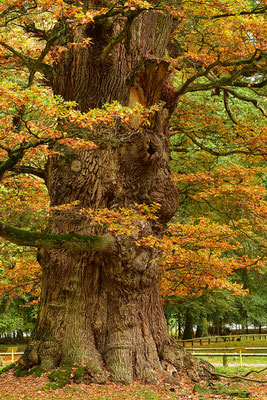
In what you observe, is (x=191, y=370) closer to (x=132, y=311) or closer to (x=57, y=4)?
(x=132, y=311)

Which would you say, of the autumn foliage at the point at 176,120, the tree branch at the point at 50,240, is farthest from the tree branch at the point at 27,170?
the tree branch at the point at 50,240

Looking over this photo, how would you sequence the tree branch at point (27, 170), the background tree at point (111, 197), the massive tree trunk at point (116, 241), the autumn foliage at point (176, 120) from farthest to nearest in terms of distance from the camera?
the tree branch at point (27, 170) < the massive tree trunk at point (116, 241) < the background tree at point (111, 197) < the autumn foliage at point (176, 120)

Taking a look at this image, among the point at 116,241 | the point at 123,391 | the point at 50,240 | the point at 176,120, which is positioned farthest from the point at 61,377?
the point at 176,120

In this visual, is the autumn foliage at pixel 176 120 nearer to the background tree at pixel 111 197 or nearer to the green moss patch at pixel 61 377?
the background tree at pixel 111 197

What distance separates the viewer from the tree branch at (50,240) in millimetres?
6859

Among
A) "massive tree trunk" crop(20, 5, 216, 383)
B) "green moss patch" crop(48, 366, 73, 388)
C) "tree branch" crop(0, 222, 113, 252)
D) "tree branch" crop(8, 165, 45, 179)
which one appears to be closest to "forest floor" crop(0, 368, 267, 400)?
"green moss patch" crop(48, 366, 73, 388)

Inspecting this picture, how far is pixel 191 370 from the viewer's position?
339 inches

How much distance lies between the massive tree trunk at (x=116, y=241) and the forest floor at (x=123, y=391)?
0.34 metres

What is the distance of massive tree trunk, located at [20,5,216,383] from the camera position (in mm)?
8094

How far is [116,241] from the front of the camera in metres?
8.07

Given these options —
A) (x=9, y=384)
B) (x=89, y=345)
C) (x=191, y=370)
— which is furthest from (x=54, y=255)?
(x=191, y=370)

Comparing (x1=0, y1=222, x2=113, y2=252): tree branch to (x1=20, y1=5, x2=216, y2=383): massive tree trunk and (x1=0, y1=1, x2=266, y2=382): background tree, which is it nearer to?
(x1=0, y1=1, x2=266, y2=382): background tree

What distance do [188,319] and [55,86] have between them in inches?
728

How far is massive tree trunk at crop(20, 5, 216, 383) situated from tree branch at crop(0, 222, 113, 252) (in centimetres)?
61
